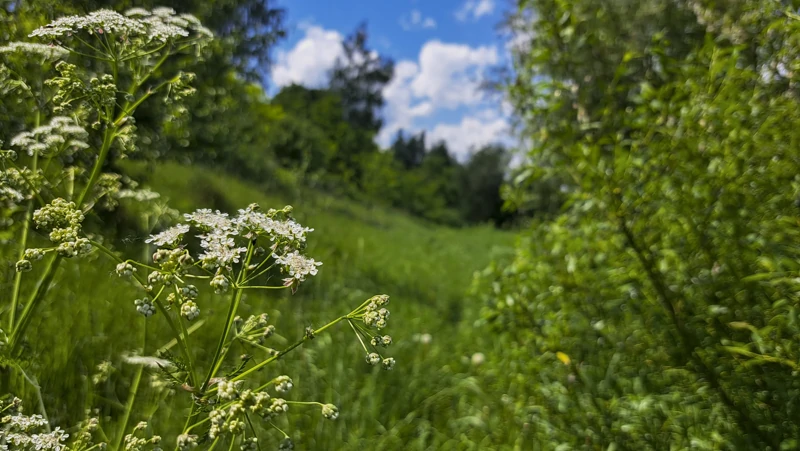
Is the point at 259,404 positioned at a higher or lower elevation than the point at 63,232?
lower

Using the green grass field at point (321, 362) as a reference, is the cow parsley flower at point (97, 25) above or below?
above

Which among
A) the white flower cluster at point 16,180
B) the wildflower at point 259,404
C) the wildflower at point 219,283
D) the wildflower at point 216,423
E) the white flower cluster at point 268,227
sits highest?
the white flower cluster at point 268,227

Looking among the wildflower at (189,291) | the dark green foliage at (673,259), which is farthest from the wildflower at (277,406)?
the dark green foliage at (673,259)

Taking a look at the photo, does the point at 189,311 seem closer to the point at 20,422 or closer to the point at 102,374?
the point at 20,422

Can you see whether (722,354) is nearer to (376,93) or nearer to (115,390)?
(115,390)

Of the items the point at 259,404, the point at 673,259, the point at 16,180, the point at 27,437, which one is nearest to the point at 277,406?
the point at 259,404

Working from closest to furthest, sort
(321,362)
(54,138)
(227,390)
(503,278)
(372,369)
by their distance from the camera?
(227,390), (54,138), (503,278), (321,362), (372,369)

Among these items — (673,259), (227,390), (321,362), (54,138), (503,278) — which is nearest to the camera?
(227,390)

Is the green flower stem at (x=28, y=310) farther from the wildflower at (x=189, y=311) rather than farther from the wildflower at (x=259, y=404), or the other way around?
the wildflower at (x=259, y=404)

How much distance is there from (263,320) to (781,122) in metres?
2.24

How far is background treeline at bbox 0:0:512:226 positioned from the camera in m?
3.66

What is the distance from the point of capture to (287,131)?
22.8 meters

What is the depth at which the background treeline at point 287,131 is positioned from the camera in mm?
3658

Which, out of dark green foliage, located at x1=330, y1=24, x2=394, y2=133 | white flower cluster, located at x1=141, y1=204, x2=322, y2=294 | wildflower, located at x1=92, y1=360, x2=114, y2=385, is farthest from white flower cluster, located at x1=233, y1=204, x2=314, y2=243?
dark green foliage, located at x1=330, y1=24, x2=394, y2=133
